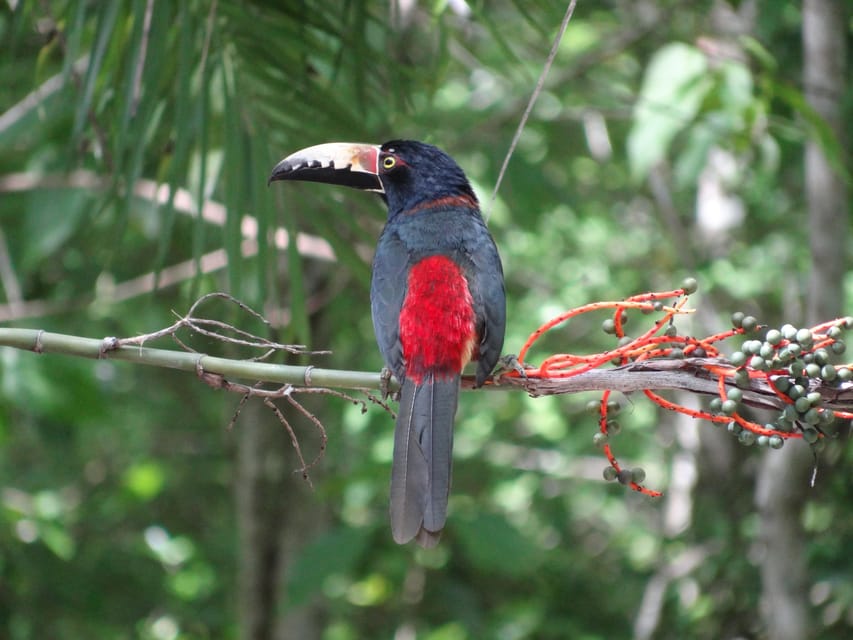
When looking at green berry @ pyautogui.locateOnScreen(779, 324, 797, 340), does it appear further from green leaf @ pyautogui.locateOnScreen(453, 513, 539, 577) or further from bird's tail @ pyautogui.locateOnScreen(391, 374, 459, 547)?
green leaf @ pyautogui.locateOnScreen(453, 513, 539, 577)

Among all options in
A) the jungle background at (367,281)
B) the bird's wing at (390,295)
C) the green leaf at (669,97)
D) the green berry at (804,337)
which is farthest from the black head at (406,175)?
the green berry at (804,337)

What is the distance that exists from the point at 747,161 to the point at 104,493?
4510mm

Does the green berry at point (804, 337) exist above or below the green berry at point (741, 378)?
above

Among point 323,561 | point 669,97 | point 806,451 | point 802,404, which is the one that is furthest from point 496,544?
point 802,404

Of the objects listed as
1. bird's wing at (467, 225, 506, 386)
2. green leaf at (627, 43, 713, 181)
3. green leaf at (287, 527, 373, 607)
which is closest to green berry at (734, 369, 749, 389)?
bird's wing at (467, 225, 506, 386)

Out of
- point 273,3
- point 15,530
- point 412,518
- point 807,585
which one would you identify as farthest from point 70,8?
point 807,585

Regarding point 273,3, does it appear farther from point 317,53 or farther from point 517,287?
point 517,287

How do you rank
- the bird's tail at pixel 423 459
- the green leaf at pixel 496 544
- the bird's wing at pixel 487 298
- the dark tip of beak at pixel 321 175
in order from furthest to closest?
the green leaf at pixel 496 544 → the dark tip of beak at pixel 321 175 → the bird's wing at pixel 487 298 → the bird's tail at pixel 423 459

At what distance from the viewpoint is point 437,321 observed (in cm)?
273

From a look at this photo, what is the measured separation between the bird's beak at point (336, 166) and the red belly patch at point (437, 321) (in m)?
0.40

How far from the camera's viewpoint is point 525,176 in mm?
4871

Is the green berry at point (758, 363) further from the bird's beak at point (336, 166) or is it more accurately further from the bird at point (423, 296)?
the bird's beak at point (336, 166)

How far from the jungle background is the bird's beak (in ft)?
0.37

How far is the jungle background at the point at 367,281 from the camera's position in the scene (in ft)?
10.7
